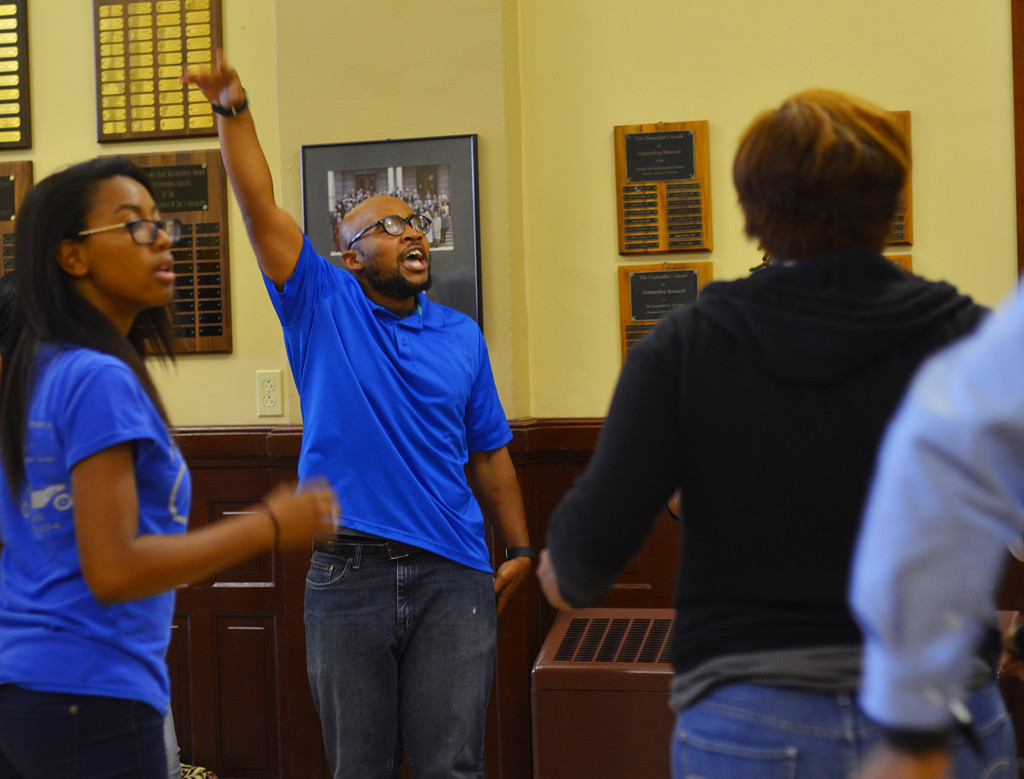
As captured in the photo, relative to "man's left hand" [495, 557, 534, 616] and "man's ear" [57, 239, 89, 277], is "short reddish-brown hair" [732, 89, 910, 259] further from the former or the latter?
"man's left hand" [495, 557, 534, 616]

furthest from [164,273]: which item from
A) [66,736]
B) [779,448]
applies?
[779,448]

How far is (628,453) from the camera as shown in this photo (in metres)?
1.18

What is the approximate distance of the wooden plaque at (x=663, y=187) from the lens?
3.26 m

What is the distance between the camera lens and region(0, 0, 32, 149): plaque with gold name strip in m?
3.57

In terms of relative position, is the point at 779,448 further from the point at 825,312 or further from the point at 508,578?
the point at 508,578

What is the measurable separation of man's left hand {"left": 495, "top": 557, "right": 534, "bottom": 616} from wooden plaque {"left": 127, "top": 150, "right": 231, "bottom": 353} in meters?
1.42

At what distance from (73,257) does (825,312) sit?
0.99m

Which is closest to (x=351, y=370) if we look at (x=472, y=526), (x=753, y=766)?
(x=472, y=526)

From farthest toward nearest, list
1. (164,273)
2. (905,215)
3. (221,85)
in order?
1. (905,215)
2. (221,85)
3. (164,273)

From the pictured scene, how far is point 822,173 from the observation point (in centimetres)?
118

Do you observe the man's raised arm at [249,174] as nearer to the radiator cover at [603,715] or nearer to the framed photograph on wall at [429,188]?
the framed photograph on wall at [429,188]

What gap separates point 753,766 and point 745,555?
22cm

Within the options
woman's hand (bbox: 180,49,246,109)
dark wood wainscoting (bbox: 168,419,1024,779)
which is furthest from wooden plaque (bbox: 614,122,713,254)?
woman's hand (bbox: 180,49,246,109)

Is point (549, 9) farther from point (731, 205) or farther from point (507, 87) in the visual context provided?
point (731, 205)
